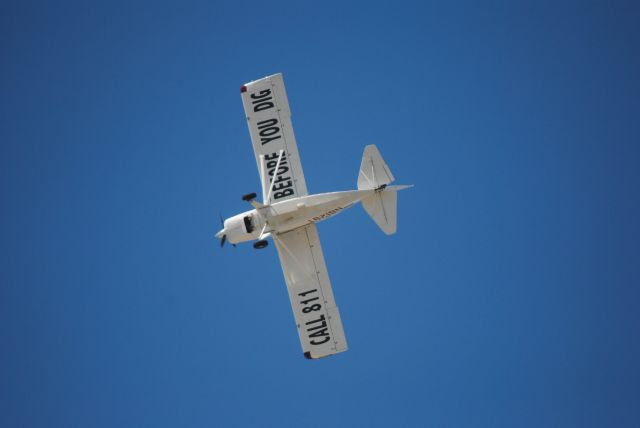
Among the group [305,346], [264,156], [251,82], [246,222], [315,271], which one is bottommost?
[305,346]

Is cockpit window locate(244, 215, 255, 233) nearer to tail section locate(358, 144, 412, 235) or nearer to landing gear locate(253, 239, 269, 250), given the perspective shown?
landing gear locate(253, 239, 269, 250)

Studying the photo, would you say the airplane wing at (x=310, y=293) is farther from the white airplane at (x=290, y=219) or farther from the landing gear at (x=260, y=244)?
the landing gear at (x=260, y=244)

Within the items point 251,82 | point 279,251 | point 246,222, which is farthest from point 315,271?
point 251,82

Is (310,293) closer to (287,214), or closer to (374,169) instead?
(287,214)

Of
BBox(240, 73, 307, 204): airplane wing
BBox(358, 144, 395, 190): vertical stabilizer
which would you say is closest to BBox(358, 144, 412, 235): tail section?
BBox(358, 144, 395, 190): vertical stabilizer

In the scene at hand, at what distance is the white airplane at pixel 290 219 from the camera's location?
23.9 m

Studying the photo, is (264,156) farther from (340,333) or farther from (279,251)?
(340,333)

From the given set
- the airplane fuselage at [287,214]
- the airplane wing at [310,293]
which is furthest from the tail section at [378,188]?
the airplane wing at [310,293]

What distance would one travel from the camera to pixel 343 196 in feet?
77.0

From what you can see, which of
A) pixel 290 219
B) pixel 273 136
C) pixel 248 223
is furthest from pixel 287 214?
pixel 273 136

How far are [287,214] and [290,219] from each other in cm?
21

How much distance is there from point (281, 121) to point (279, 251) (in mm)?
4406

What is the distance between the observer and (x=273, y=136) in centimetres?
2508

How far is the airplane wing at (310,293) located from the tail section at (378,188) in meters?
2.31
